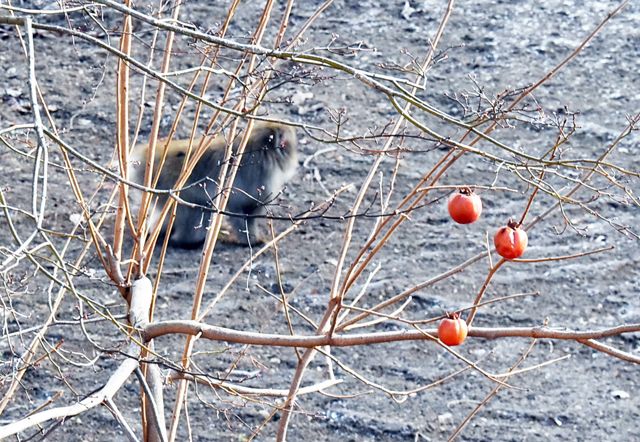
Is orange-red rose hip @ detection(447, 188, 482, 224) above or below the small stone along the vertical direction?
above

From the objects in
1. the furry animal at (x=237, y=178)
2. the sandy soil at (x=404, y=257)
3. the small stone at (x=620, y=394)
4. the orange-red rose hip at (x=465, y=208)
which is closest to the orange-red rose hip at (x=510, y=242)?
the orange-red rose hip at (x=465, y=208)

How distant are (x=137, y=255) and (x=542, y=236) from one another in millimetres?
3397

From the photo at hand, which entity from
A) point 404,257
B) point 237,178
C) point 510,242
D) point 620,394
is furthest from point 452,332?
point 237,178

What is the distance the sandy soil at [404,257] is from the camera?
4539mm

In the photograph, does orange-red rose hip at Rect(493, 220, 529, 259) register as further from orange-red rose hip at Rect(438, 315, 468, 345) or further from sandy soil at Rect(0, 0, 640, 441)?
sandy soil at Rect(0, 0, 640, 441)

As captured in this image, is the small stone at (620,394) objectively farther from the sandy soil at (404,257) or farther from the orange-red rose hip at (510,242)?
the orange-red rose hip at (510,242)

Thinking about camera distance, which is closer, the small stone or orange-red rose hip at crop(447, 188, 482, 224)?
orange-red rose hip at crop(447, 188, 482, 224)

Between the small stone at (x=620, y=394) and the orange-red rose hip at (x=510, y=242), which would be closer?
the orange-red rose hip at (x=510, y=242)

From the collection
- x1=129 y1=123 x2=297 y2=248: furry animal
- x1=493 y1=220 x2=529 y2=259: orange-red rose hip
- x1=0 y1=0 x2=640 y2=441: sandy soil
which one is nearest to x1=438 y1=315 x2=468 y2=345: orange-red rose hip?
x1=493 y1=220 x2=529 y2=259: orange-red rose hip

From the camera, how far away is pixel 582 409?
459cm

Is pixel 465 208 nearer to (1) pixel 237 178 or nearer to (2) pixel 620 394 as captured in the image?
(2) pixel 620 394

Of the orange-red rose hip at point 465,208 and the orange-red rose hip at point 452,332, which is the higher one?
the orange-red rose hip at point 465,208

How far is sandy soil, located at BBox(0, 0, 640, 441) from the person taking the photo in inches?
179

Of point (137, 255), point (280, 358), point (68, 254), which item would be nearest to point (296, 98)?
point (68, 254)
